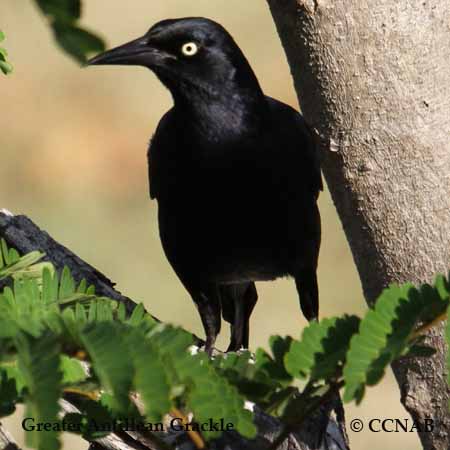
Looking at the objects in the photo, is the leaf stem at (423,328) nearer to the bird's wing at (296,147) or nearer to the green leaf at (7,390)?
the green leaf at (7,390)

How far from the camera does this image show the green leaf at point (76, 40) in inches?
43.9


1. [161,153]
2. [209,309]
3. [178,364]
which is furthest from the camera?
[209,309]

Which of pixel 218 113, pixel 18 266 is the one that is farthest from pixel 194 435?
pixel 218 113

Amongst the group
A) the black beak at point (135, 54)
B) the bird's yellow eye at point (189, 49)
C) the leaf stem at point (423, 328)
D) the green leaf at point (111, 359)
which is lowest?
the green leaf at point (111, 359)

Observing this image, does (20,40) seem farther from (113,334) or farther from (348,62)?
(113,334)

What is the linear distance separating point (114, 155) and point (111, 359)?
395 inches

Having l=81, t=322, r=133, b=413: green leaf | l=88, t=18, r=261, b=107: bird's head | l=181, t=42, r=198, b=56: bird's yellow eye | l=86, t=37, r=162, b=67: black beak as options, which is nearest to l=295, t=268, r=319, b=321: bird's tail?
l=88, t=18, r=261, b=107: bird's head

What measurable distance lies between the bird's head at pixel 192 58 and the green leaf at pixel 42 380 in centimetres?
256

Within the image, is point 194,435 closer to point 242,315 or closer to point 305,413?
point 305,413

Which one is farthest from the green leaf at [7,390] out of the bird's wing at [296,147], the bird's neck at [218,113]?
the bird's wing at [296,147]

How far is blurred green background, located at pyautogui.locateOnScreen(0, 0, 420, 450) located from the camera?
933 centimetres

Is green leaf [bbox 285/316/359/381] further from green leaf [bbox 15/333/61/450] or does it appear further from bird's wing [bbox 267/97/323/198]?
bird's wing [bbox 267/97/323/198]

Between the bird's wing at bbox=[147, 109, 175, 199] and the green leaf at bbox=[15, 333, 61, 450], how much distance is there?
316 centimetres

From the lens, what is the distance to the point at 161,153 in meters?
4.62
